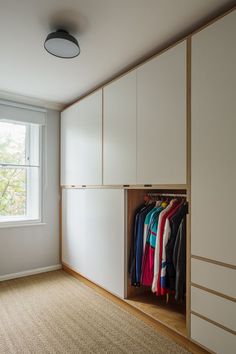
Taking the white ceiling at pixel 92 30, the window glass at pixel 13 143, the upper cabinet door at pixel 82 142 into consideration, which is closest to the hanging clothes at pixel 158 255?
the upper cabinet door at pixel 82 142

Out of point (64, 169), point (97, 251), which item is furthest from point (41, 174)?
point (97, 251)

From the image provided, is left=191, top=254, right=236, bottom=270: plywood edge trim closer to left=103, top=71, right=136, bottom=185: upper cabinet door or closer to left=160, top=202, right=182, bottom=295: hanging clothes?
left=160, top=202, right=182, bottom=295: hanging clothes

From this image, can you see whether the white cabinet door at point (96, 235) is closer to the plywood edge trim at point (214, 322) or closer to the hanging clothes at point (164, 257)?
the hanging clothes at point (164, 257)

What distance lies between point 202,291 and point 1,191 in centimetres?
274

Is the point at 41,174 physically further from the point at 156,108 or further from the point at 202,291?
the point at 202,291

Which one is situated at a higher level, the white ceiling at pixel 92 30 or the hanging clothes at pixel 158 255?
the white ceiling at pixel 92 30

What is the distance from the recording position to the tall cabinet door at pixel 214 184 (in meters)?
1.54

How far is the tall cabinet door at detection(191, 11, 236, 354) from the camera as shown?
1.54m

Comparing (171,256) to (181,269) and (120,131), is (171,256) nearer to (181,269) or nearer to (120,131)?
(181,269)

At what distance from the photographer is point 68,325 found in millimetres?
2141

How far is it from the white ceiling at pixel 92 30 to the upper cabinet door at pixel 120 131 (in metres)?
0.21

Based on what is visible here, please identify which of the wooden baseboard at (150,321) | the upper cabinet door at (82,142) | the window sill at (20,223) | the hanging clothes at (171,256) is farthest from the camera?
the window sill at (20,223)

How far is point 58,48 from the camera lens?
75.7 inches

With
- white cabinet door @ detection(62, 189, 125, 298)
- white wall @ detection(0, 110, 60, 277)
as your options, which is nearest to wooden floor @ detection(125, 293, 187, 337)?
white cabinet door @ detection(62, 189, 125, 298)
